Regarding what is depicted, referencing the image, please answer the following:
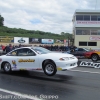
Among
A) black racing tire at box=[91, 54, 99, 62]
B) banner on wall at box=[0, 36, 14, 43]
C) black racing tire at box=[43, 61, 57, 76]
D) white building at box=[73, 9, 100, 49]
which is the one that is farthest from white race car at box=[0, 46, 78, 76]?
banner on wall at box=[0, 36, 14, 43]

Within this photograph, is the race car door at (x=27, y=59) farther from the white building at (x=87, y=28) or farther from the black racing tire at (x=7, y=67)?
the white building at (x=87, y=28)

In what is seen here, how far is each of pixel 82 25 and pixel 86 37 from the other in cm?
286

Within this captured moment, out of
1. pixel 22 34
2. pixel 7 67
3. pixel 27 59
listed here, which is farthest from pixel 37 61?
pixel 22 34

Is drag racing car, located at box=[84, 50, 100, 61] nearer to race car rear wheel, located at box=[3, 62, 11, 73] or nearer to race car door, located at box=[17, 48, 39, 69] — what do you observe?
race car door, located at box=[17, 48, 39, 69]

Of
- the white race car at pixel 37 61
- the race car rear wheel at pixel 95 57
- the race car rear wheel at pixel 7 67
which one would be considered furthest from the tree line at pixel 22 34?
the white race car at pixel 37 61

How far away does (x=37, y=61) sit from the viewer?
9.73m

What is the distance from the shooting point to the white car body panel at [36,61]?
9.15 metres

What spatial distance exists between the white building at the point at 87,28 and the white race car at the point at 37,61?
35.3 m

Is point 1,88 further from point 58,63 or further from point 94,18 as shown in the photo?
point 94,18

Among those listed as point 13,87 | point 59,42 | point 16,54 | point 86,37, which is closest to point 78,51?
point 16,54

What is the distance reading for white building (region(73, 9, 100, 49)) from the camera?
45.1m

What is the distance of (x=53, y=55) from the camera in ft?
30.8

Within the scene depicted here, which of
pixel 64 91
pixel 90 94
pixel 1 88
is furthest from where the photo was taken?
pixel 1 88

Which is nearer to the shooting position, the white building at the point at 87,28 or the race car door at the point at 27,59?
the race car door at the point at 27,59
